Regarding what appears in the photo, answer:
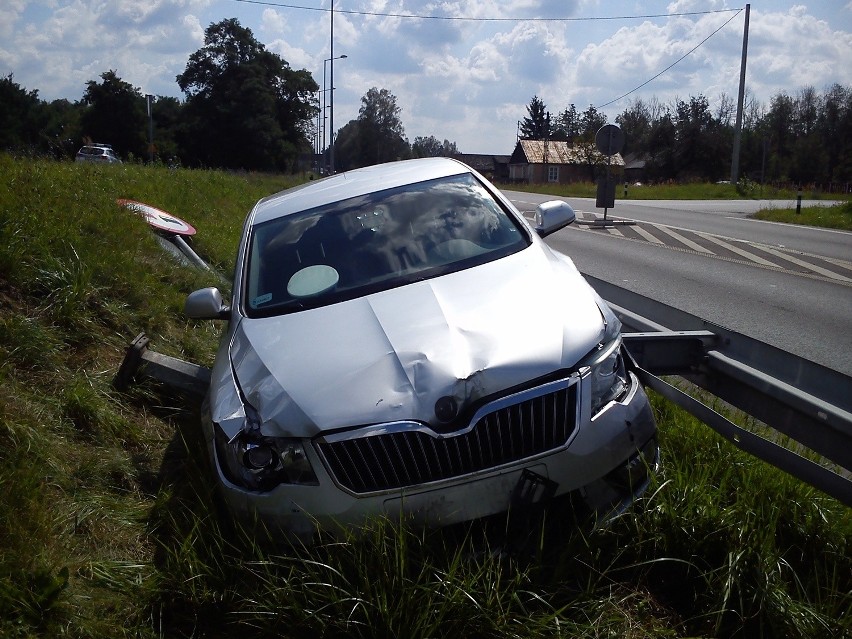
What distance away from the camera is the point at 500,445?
297 cm

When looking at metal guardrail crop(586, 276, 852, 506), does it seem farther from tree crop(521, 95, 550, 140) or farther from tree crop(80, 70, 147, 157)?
tree crop(521, 95, 550, 140)

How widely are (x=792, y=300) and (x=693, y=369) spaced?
655 cm

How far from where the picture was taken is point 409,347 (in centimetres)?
329

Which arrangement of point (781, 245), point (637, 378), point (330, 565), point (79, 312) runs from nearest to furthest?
1. point (330, 565)
2. point (637, 378)
3. point (79, 312)
4. point (781, 245)

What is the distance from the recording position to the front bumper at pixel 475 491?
9.54 ft

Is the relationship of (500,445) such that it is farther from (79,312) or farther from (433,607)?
(79,312)

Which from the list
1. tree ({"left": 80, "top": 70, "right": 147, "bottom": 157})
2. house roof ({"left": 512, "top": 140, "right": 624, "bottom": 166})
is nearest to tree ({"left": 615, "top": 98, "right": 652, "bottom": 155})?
house roof ({"left": 512, "top": 140, "right": 624, "bottom": 166})

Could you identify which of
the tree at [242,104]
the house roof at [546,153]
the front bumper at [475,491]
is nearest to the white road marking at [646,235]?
the front bumper at [475,491]

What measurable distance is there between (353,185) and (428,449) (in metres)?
2.76

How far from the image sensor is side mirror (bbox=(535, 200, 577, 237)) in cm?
525

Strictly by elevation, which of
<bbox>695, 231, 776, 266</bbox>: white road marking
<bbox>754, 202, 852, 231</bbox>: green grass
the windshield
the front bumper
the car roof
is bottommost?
<bbox>754, 202, 852, 231</bbox>: green grass

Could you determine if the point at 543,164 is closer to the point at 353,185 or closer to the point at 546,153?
the point at 546,153

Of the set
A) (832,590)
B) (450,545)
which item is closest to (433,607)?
(450,545)

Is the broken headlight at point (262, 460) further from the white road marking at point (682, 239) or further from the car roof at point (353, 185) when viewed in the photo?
the white road marking at point (682, 239)
